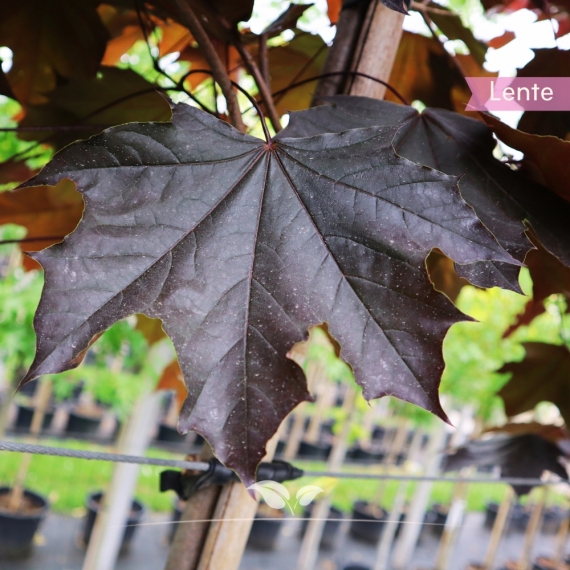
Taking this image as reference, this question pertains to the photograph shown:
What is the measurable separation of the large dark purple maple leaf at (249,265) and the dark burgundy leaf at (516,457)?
0.68 meters

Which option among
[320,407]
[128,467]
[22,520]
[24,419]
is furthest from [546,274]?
[24,419]

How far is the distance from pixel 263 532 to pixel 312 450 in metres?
3.47

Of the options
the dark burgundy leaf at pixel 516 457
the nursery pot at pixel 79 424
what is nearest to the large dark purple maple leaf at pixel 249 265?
the dark burgundy leaf at pixel 516 457

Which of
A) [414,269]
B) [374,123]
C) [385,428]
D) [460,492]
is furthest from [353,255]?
[385,428]

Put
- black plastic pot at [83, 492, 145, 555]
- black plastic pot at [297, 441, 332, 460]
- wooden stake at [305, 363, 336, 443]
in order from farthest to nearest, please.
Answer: wooden stake at [305, 363, 336, 443] < black plastic pot at [297, 441, 332, 460] < black plastic pot at [83, 492, 145, 555]

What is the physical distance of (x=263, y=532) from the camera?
628mm

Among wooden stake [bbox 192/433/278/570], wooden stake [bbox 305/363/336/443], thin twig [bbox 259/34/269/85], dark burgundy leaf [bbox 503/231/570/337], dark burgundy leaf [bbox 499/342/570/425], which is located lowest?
wooden stake [bbox 305/363/336/443]

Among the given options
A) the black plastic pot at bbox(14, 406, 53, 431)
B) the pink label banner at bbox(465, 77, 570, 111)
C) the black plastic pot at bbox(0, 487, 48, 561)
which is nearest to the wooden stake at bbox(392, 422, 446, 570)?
the black plastic pot at bbox(0, 487, 48, 561)

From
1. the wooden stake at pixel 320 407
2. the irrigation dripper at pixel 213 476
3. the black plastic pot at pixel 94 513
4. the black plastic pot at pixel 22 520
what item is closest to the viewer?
the irrigation dripper at pixel 213 476

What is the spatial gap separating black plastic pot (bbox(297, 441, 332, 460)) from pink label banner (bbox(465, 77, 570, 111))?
3.65m

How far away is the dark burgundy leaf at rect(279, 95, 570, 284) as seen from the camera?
0.43 m

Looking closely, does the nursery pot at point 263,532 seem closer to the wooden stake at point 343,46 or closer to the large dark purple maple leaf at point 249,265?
the large dark purple maple leaf at point 249,265

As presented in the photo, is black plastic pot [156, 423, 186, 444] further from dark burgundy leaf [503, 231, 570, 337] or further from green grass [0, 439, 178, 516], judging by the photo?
dark burgundy leaf [503, 231, 570, 337]

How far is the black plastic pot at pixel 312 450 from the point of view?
3.95 meters
